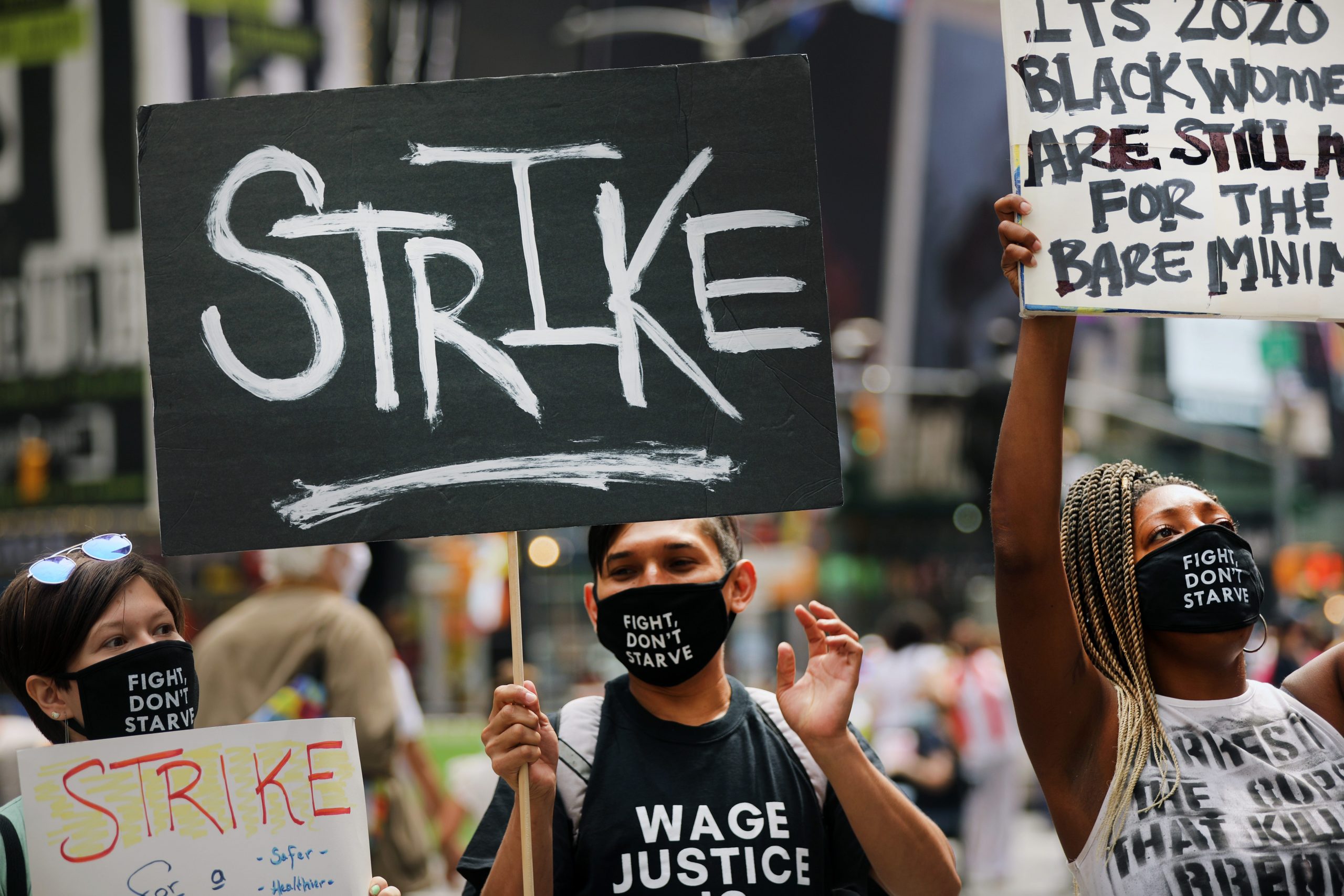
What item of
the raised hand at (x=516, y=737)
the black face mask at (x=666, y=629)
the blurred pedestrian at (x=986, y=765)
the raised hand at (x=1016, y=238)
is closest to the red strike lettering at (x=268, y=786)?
the raised hand at (x=516, y=737)

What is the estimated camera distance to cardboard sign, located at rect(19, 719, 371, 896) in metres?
2.39

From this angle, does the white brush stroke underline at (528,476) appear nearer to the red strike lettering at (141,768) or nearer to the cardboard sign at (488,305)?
the cardboard sign at (488,305)

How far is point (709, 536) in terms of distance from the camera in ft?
9.32

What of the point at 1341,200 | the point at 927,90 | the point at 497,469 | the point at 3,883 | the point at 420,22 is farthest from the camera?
the point at 927,90

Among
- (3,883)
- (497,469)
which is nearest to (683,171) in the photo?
(497,469)

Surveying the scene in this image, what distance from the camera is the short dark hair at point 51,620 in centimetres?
252

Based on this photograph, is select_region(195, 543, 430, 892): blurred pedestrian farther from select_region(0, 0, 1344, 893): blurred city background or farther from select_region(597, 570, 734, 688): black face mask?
select_region(597, 570, 734, 688): black face mask

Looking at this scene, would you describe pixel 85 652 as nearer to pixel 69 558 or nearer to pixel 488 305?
pixel 69 558

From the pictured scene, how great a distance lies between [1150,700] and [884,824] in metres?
0.66

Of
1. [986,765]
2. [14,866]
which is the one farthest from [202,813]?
[986,765]

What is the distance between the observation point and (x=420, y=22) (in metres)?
14.8

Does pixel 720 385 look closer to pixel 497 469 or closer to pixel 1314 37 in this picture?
pixel 497 469

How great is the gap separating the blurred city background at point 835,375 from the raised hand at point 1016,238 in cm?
616

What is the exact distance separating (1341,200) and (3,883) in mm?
2916
